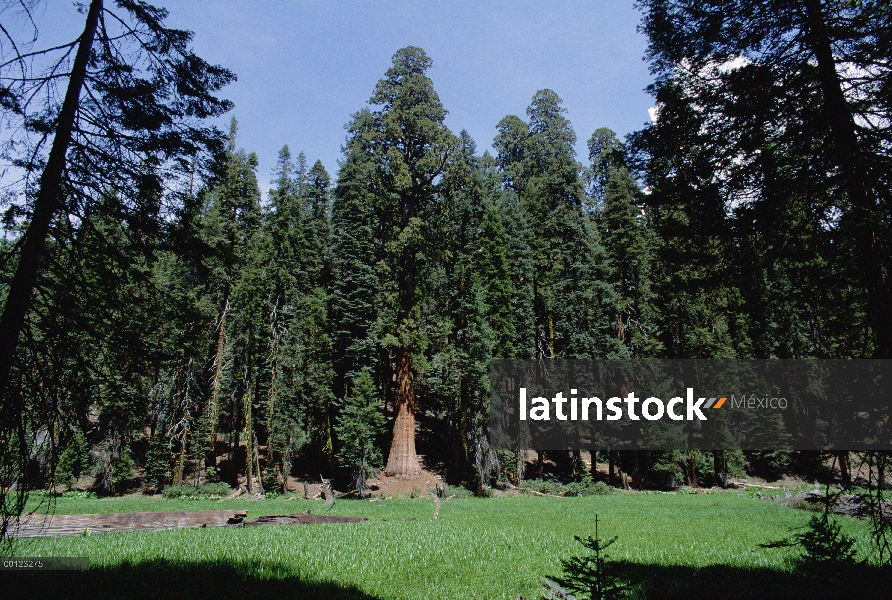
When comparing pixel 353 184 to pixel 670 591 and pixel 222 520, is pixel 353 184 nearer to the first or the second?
pixel 222 520

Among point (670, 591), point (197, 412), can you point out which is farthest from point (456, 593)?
point (197, 412)

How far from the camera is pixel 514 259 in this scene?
34.8m

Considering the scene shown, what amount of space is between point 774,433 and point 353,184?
1393 inches

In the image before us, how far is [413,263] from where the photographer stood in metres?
27.8

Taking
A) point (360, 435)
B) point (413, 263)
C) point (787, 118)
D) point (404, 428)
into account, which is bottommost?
point (360, 435)

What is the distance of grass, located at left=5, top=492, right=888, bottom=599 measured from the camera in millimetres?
6539

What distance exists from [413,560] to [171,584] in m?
4.05

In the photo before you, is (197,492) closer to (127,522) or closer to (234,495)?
(234,495)

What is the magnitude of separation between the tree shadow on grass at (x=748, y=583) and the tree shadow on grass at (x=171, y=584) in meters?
4.21

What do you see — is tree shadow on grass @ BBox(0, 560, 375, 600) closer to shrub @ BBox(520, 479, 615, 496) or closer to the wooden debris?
the wooden debris

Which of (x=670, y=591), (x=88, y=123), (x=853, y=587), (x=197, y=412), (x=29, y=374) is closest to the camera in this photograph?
(x=853, y=587)

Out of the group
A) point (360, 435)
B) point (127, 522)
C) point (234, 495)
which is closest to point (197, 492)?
point (234, 495)

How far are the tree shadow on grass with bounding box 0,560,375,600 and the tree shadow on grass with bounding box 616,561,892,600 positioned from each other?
4.21 metres

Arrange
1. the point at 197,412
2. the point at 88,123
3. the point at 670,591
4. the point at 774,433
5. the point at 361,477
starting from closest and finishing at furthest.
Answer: the point at 88,123 → the point at 670,591 → the point at 361,477 → the point at 197,412 → the point at 774,433
